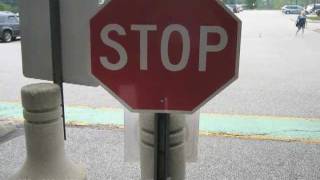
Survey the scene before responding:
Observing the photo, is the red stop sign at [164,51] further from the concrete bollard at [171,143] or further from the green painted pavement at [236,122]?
the green painted pavement at [236,122]

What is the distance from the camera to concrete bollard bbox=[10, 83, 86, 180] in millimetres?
3279

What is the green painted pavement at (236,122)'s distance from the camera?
18.9 ft

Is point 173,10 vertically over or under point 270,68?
over

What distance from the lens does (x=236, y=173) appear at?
4344 millimetres

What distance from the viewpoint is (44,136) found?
3355mm

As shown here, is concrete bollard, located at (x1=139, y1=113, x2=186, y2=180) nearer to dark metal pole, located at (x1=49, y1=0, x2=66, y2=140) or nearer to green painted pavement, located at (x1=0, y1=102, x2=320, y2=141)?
dark metal pole, located at (x1=49, y1=0, x2=66, y2=140)

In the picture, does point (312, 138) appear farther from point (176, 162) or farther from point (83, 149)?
point (176, 162)

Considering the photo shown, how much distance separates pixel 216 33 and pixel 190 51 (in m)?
0.15

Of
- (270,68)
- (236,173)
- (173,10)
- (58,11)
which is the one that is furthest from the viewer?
(270,68)

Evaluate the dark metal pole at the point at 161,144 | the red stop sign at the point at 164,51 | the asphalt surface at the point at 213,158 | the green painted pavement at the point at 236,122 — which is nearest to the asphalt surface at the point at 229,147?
the asphalt surface at the point at 213,158

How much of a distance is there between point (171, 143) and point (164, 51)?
1.87 feet

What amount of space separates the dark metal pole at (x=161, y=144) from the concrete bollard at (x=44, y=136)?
1182mm

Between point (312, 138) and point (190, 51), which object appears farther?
point (312, 138)

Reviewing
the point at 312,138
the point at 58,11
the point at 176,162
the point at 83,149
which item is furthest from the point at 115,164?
the point at 312,138
